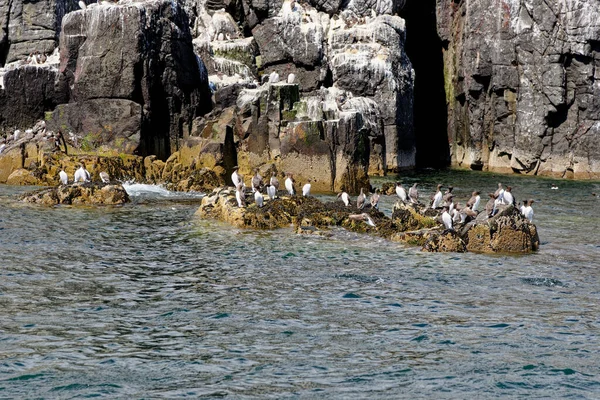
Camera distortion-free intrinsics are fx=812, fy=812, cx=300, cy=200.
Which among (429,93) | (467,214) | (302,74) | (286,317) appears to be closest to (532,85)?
(429,93)

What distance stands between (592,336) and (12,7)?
52.5 metres

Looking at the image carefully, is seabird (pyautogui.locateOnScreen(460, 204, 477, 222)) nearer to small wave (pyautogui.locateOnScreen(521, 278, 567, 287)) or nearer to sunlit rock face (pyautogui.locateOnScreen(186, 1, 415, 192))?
small wave (pyautogui.locateOnScreen(521, 278, 567, 287))

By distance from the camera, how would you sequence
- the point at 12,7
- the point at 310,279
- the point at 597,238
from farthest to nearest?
1. the point at 12,7
2. the point at 597,238
3. the point at 310,279

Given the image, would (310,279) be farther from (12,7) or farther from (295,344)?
(12,7)

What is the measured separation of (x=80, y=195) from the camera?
99.6ft

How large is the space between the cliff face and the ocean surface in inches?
1186

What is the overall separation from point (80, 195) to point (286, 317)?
18.0 meters

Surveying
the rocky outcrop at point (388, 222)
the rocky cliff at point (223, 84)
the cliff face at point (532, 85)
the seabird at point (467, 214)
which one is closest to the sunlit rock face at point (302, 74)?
the rocky cliff at point (223, 84)

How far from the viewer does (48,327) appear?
1350 centimetres

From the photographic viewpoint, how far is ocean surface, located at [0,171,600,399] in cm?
1121

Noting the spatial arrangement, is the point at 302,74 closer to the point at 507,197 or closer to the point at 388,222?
the point at 507,197

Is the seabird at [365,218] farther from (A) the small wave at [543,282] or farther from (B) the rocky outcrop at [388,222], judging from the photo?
(A) the small wave at [543,282]

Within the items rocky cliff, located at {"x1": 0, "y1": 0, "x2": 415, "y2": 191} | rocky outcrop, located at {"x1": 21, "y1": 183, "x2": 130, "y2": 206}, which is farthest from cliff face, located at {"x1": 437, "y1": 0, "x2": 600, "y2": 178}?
rocky outcrop, located at {"x1": 21, "y1": 183, "x2": 130, "y2": 206}

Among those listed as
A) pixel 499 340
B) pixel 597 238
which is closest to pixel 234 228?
pixel 597 238
